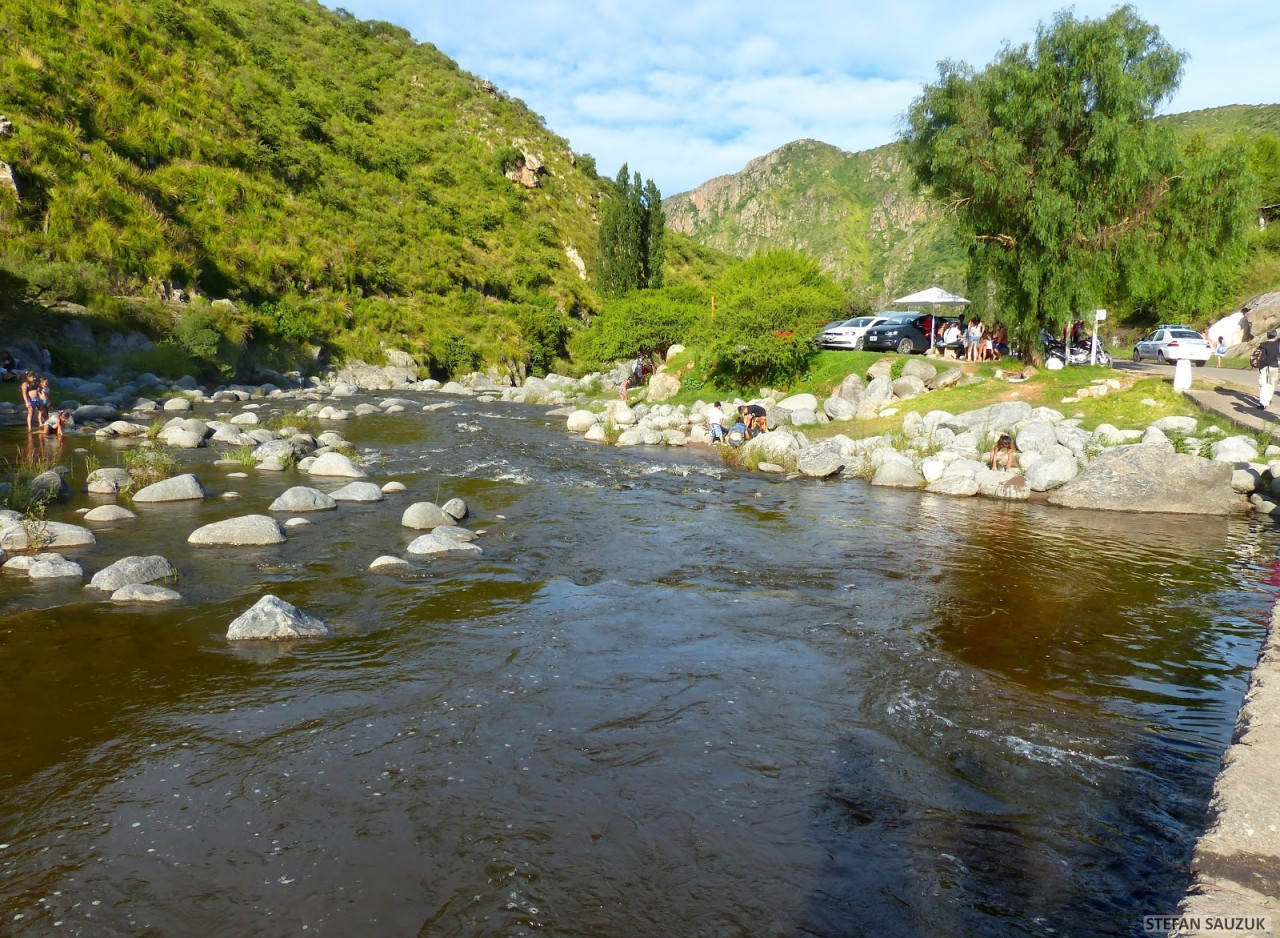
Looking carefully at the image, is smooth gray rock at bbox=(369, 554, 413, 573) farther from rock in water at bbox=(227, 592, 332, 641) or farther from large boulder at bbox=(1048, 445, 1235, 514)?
large boulder at bbox=(1048, 445, 1235, 514)

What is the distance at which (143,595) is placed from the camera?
8469 millimetres

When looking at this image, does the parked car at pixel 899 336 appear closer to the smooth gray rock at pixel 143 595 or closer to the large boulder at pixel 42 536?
the large boulder at pixel 42 536

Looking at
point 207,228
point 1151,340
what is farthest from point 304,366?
point 1151,340

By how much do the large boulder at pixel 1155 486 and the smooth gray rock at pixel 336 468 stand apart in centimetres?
1463

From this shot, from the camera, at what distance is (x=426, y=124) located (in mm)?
71312

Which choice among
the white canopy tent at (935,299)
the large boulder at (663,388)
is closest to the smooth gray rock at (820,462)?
the large boulder at (663,388)

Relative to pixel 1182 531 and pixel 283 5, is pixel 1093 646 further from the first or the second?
pixel 283 5

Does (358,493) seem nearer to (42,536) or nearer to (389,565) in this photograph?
(389,565)

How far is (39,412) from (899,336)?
2880cm

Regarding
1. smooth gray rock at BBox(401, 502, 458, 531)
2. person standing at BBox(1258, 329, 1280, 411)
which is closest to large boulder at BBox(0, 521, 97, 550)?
smooth gray rock at BBox(401, 502, 458, 531)

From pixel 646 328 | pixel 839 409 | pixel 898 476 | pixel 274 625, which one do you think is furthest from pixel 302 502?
pixel 646 328

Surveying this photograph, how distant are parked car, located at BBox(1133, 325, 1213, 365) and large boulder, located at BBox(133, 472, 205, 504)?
36.3 metres

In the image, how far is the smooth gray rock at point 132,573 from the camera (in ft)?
28.7

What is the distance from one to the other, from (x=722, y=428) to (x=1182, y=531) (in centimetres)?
1235
